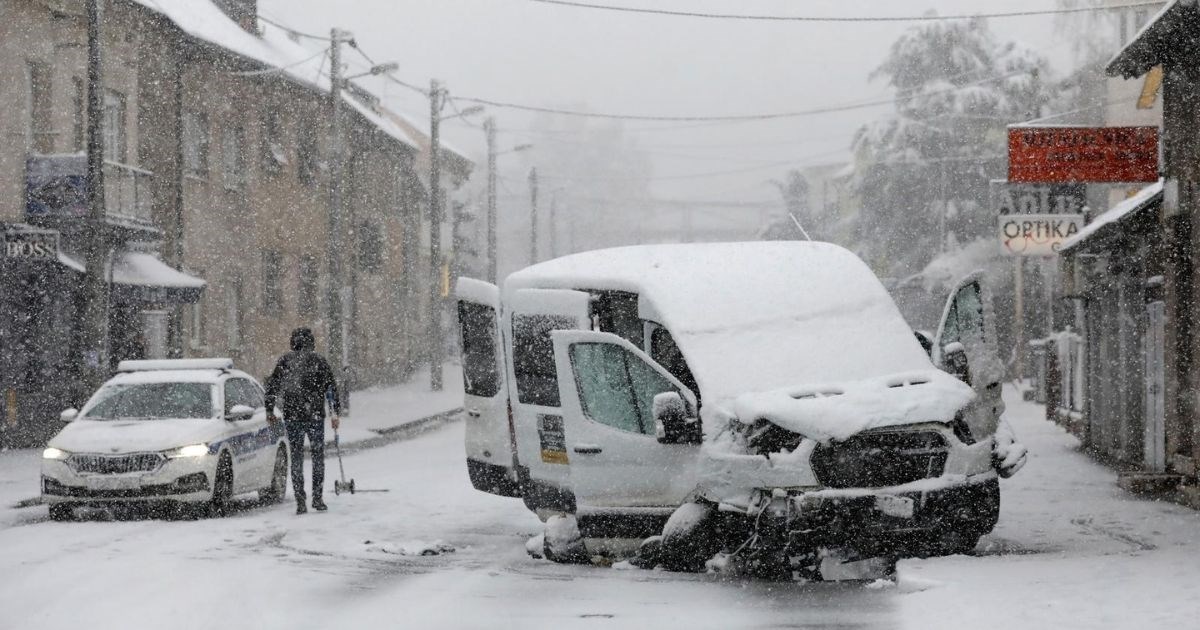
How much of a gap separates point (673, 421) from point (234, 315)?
29.0 meters

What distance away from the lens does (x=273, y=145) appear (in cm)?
4038

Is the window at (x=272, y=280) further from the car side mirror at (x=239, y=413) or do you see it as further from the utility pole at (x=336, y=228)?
the car side mirror at (x=239, y=413)

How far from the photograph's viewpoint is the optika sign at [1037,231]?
32125 millimetres

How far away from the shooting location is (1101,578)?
957 centimetres

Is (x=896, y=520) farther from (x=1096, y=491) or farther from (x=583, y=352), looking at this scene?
(x=1096, y=491)

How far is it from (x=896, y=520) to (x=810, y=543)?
522mm

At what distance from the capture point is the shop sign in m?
26.3

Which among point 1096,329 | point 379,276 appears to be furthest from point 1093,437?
point 379,276

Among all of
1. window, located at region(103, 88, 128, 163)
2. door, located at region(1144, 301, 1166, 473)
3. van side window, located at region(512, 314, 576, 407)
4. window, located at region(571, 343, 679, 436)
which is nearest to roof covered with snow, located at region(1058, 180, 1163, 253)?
door, located at region(1144, 301, 1166, 473)

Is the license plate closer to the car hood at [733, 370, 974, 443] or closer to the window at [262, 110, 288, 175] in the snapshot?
the car hood at [733, 370, 974, 443]

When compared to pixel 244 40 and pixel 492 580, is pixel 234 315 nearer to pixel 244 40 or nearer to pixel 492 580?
pixel 244 40

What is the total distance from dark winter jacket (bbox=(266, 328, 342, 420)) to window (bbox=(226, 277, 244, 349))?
72.9 ft

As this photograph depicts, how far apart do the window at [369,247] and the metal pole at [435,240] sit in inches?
135

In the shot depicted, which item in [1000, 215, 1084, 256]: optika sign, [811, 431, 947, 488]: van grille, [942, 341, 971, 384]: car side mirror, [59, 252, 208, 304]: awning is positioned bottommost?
[811, 431, 947, 488]: van grille
